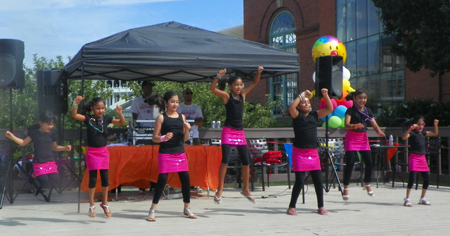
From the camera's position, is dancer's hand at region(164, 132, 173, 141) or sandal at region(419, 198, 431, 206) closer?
dancer's hand at region(164, 132, 173, 141)

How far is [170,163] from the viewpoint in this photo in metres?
7.02

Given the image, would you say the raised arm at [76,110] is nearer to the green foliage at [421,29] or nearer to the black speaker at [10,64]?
the black speaker at [10,64]

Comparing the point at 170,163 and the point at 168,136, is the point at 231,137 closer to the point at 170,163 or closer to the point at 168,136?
the point at 170,163

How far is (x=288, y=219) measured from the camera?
719 cm

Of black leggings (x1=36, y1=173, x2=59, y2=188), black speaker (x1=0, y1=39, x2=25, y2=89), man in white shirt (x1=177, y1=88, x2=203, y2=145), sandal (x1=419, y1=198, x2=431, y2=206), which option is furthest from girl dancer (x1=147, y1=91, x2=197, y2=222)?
sandal (x1=419, y1=198, x2=431, y2=206)

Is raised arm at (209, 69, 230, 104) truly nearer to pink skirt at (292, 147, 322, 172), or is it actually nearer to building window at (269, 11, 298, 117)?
pink skirt at (292, 147, 322, 172)

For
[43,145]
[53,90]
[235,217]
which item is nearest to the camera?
[235,217]

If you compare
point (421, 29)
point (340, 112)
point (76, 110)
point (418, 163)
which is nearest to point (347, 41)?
point (421, 29)

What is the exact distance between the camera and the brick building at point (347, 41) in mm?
22697

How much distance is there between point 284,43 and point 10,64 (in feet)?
82.4

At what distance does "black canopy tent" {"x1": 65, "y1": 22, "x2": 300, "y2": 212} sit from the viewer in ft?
28.0

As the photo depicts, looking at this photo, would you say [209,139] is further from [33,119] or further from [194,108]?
[33,119]

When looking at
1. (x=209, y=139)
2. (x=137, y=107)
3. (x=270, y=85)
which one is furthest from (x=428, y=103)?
(x=270, y=85)

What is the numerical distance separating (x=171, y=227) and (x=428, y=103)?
14.2m
